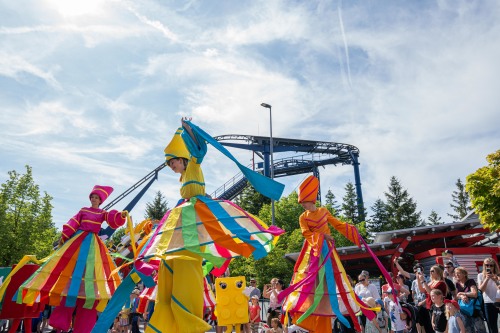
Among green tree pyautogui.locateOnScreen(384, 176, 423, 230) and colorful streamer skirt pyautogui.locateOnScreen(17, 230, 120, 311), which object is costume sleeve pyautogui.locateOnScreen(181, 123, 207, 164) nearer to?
colorful streamer skirt pyautogui.locateOnScreen(17, 230, 120, 311)

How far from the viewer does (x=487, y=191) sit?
1825 centimetres

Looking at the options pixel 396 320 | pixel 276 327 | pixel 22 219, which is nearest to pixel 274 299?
pixel 276 327

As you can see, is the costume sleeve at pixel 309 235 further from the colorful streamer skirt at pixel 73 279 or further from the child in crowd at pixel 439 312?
the colorful streamer skirt at pixel 73 279

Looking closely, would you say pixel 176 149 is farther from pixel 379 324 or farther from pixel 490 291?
pixel 379 324

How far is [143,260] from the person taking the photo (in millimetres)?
3730

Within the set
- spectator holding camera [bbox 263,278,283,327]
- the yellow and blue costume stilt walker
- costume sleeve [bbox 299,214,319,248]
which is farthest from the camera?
spectator holding camera [bbox 263,278,283,327]

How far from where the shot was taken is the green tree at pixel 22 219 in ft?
70.4

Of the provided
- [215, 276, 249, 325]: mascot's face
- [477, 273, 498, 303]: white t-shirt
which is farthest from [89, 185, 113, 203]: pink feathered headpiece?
[477, 273, 498, 303]: white t-shirt

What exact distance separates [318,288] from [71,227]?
3549mm

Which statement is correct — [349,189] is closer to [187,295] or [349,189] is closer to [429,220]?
[429,220]

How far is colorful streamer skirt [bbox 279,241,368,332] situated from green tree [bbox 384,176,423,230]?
3955 centimetres

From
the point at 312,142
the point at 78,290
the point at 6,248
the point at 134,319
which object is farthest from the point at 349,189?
the point at 78,290

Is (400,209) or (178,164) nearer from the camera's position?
(178,164)

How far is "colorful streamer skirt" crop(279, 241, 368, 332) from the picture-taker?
512 centimetres
